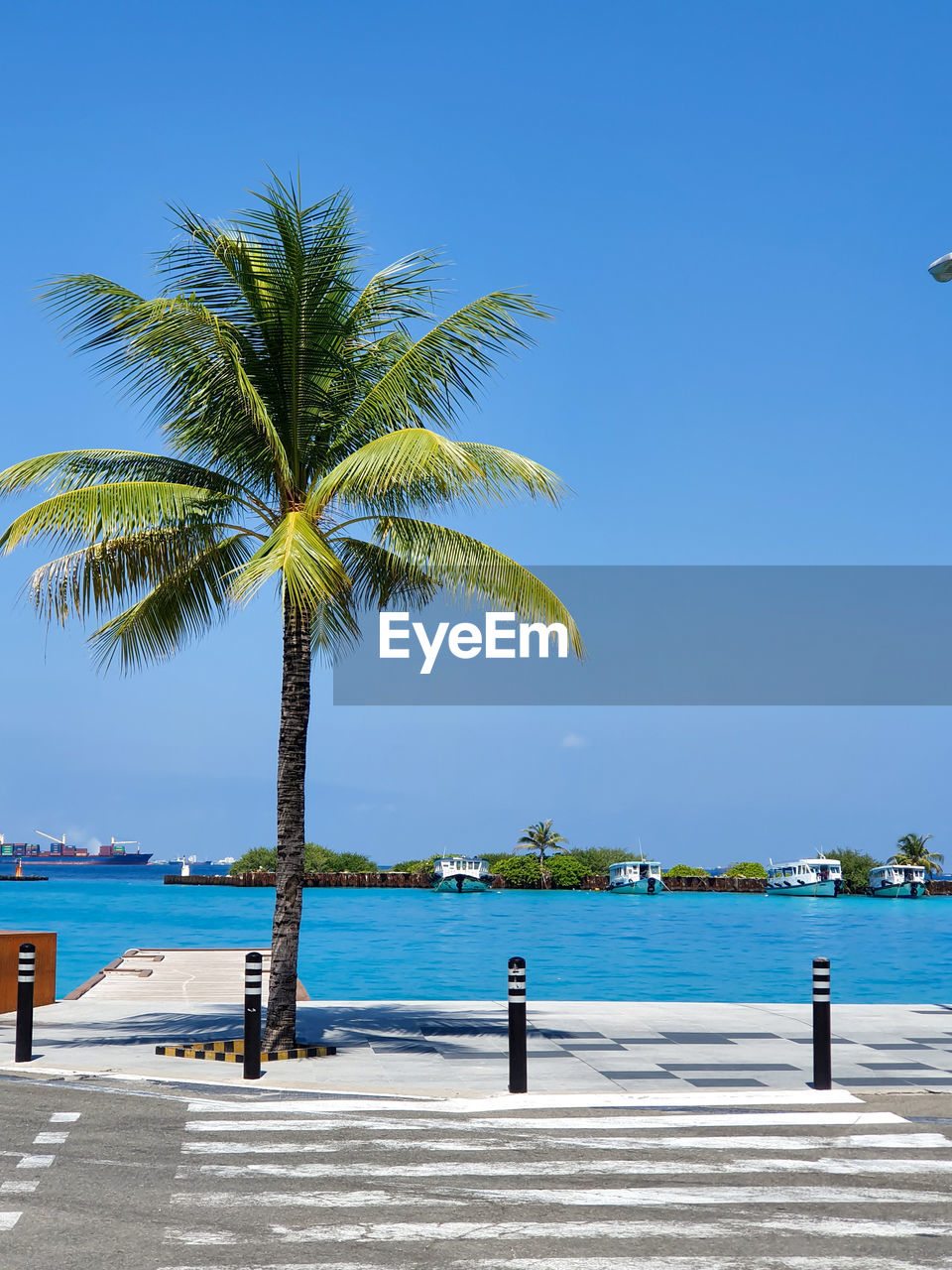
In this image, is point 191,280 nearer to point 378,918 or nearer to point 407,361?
point 407,361

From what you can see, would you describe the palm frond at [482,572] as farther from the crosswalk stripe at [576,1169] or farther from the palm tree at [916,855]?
the palm tree at [916,855]

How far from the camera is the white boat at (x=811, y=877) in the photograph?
115625mm

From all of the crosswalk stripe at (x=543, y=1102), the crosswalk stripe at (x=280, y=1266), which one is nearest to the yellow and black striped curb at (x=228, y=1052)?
the crosswalk stripe at (x=543, y=1102)

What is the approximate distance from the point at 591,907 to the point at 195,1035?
82227mm

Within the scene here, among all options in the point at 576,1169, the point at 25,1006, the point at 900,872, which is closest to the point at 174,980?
the point at 25,1006

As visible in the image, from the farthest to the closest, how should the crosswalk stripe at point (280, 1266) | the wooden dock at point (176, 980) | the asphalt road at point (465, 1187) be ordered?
the wooden dock at point (176, 980), the asphalt road at point (465, 1187), the crosswalk stripe at point (280, 1266)

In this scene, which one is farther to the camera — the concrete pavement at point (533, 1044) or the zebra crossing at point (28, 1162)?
the concrete pavement at point (533, 1044)

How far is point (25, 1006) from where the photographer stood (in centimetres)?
1355

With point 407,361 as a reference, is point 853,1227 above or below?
below

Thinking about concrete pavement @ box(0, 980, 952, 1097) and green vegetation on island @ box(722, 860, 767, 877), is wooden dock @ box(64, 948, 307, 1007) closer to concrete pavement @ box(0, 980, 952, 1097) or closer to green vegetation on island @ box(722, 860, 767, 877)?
concrete pavement @ box(0, 980, 952, 1097)

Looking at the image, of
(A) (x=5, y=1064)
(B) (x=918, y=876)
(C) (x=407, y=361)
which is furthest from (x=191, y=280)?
(B) (x=918, y=876)

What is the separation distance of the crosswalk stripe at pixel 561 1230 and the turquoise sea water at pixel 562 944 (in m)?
23.6

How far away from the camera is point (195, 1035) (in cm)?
1589

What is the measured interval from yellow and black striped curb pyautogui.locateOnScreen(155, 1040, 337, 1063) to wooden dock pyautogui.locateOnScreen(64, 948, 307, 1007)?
212 inches
